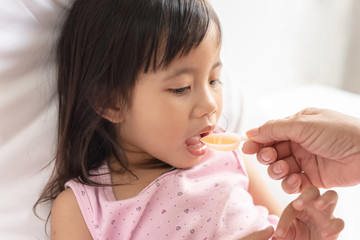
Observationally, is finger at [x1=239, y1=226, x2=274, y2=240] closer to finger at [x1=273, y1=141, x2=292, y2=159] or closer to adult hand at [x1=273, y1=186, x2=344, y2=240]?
adult hand at [x1=273, y1=186, x2=344, y2=240]

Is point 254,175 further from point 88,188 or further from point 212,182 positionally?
point 88,188

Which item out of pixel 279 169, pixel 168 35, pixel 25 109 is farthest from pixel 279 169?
pixel 25 109

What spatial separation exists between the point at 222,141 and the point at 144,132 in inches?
6.7

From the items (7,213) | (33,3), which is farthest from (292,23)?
(7,213)

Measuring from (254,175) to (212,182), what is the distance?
16 centimetres

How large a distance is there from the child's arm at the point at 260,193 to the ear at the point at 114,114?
14.8 inches

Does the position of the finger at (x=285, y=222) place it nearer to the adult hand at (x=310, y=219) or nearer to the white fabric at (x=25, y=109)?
the adult hand at (x=310, y=219)

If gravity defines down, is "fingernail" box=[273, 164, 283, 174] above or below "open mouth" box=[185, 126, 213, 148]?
below

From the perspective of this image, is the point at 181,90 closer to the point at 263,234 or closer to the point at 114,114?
the point at 114,114

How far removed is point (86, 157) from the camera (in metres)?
1.09

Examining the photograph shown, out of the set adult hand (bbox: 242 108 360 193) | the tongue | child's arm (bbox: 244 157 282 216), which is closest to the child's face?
the tongue

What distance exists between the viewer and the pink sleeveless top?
0.99m

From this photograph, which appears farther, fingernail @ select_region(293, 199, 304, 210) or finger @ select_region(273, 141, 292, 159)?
finger @ select_region(273, 141, 292, 159)

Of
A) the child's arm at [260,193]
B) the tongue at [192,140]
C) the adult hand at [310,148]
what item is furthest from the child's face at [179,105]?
the child's arm at [260,193]
